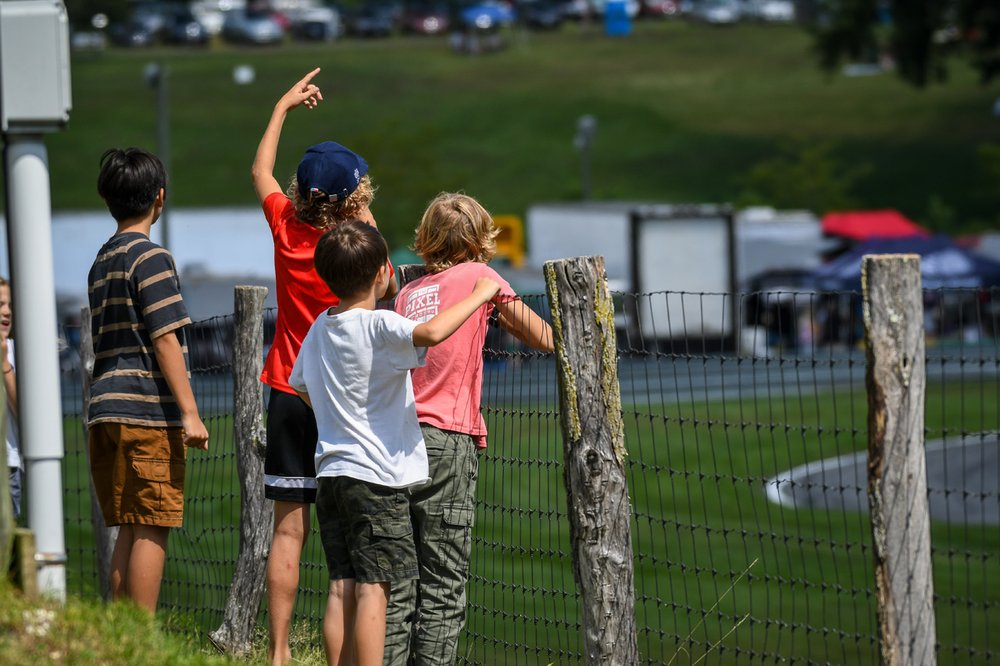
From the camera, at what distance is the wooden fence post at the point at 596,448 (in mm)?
4387

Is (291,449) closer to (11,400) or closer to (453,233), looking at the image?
(453,233)

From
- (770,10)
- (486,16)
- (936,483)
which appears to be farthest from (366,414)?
(770,10)

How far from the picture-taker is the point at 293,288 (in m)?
4.65

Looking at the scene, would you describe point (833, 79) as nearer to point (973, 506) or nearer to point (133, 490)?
point (973, 506)

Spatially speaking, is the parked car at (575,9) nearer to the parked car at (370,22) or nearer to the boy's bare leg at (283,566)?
the parked car at (370,22)

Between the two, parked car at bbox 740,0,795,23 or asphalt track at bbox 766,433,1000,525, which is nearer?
asphalt track at bbox 766,433,1000,525

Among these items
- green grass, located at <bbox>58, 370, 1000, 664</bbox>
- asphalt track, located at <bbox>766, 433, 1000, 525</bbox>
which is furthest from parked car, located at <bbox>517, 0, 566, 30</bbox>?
asphalt track, located at <bbox>766, 433, 1000, 525</bbox>

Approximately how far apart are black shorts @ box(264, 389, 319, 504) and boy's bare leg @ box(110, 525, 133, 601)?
61cm

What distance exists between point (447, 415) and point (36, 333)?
1262 mm

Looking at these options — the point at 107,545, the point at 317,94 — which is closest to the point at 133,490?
the point at 317,94

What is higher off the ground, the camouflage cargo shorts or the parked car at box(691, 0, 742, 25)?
the parked car at box(691, 0, 742, 25)

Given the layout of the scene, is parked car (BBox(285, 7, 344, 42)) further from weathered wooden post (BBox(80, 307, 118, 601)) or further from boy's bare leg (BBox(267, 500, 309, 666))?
boy's bare leg (BBox(267, 500, 309, 666))

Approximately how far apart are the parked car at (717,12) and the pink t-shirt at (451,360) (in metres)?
93.9

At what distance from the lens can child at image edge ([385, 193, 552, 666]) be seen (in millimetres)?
4434
